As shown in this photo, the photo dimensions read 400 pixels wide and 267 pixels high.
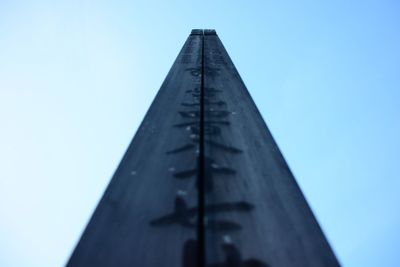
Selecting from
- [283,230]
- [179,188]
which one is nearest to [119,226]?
[179,188]

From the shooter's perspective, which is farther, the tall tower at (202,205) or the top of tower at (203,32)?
the top of tower at (203,32)

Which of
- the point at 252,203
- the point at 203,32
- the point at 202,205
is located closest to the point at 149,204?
the point at 202,205

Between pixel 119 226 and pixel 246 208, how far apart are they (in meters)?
0.48

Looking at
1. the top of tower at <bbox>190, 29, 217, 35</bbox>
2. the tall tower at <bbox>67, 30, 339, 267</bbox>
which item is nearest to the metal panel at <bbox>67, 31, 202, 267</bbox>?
the tall tower at <bbox>67, 30, 339, 267</bbox>

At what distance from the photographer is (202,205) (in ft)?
4.40

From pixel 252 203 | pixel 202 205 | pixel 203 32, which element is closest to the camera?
pixel 202 205

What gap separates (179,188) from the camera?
1.49 m

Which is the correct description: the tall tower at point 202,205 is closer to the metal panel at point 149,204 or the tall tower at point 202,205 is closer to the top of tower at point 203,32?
the metal panel at point 149,204

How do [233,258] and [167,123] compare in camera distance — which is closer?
[233,258]

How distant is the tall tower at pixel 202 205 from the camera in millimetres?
1219

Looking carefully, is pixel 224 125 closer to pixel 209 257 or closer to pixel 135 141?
pixel 135 141

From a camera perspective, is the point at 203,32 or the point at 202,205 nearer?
the point at 202,205

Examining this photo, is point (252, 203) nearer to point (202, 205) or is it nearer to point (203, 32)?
point (202, 205)

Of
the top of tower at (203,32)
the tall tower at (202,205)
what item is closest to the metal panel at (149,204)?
the tall tower at (202,205)
